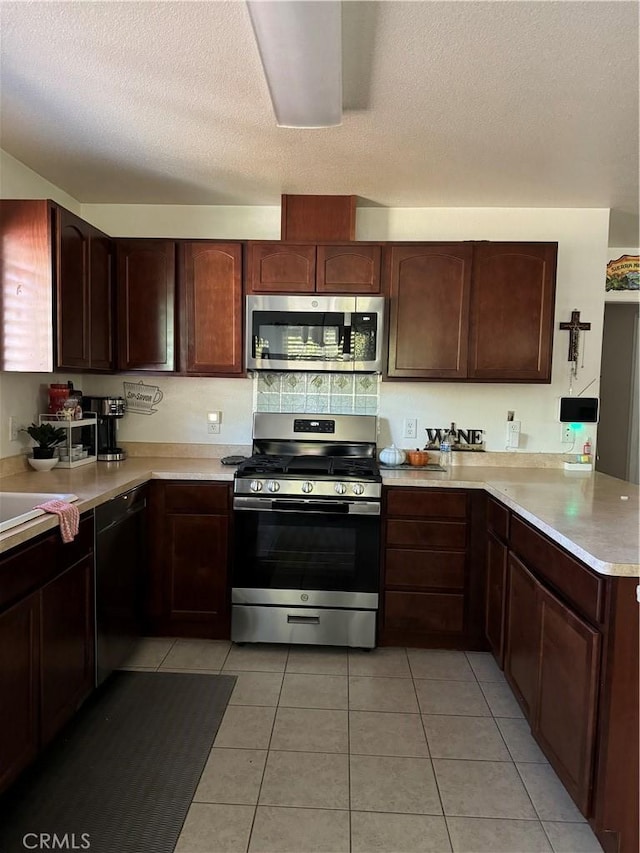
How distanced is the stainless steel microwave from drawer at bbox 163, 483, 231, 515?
0.78 m

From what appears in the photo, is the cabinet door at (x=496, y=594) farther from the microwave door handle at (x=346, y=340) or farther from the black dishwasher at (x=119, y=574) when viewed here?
the black dishwasher at (x=119, y=574)

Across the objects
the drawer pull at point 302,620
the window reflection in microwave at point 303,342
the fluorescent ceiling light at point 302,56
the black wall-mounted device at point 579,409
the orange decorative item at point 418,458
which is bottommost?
the drawer pull at point 302,620

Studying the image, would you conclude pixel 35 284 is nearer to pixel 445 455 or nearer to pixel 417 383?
pixel 417 383

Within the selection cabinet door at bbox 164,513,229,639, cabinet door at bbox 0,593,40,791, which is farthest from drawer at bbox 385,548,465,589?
cabinet door at bbox 0,593,40,791

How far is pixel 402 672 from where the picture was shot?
2.58 m

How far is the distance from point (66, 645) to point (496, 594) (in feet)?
6.16

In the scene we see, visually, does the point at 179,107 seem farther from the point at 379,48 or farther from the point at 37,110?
the point at 379,48

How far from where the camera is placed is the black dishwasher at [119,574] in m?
2.26

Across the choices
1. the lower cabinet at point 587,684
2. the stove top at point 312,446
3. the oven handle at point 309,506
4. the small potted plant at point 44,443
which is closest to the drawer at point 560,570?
the lower cabinet at point 587,684

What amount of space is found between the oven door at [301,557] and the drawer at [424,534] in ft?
0.32

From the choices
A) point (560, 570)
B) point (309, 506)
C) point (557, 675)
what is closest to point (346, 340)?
point (309, 506)

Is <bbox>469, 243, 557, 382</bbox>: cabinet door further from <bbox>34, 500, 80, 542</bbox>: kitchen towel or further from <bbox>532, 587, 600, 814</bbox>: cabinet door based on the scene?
<bbox>34, 500, 80, 542</bbox>: kitchen towel

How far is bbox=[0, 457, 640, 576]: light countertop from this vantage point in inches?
63.9

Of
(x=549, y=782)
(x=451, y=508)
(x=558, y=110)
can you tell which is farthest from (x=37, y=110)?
(x=549, y=782)
